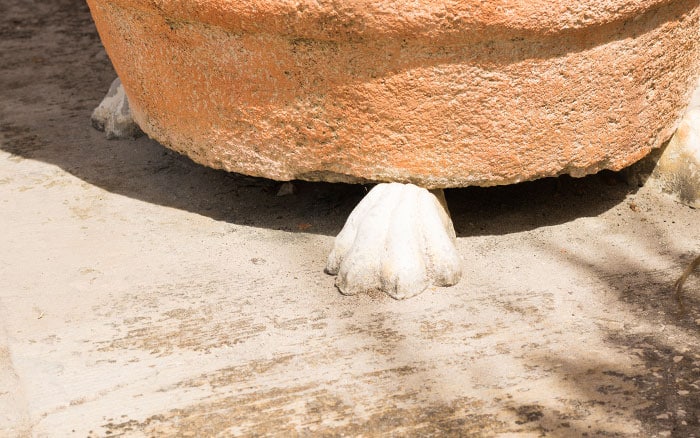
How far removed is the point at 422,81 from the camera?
2369mm

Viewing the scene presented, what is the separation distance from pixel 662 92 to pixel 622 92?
188 mm

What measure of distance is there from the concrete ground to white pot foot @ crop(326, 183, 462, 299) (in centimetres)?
4

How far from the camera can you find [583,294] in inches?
94.6

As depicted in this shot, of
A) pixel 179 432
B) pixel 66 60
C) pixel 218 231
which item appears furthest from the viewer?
pixel 66 60

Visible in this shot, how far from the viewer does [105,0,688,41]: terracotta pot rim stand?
2.23 meters

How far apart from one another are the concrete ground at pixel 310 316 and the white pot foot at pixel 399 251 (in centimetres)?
4

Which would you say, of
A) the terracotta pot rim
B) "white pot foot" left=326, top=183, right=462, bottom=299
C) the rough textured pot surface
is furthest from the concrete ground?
the terracotta pot rim

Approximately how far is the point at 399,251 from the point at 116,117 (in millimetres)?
1527

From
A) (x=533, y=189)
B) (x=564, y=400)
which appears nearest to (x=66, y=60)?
(x=533, y=189)

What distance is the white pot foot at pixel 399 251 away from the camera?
241cm

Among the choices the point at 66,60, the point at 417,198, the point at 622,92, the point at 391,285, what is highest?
the point at 622,92

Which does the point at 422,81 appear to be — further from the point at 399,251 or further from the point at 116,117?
Result: the point at 116,117

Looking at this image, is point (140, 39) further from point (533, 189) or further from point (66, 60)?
point (66, 60)

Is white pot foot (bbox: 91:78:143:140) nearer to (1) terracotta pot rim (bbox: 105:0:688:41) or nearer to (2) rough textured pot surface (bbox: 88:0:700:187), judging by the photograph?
(2) rough textured pot surface (bbox: 88:0:700:187)
